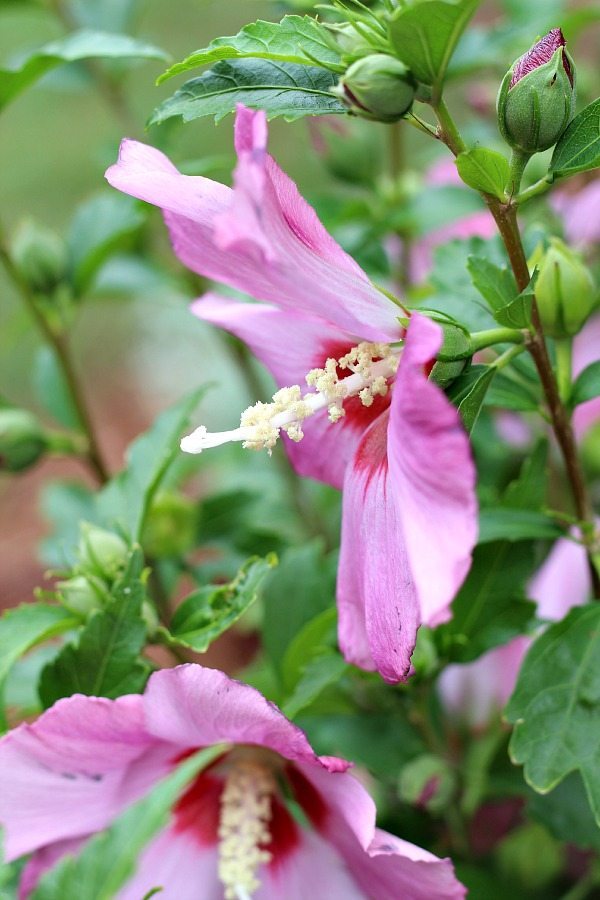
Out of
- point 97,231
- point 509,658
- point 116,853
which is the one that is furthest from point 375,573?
point 97,231

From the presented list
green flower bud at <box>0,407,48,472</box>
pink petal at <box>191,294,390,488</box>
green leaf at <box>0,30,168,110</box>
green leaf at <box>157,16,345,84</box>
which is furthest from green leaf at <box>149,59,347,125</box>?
green flower bud at <box>0,407,48,472</box>

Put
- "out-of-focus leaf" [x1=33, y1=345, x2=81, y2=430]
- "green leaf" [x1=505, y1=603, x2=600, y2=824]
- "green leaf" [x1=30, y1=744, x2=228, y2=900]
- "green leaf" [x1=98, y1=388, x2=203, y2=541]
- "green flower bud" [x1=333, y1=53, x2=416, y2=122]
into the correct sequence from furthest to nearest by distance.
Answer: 1. "out-of-focus leaf" [x1=33, y1=345, x2=81, y2=430]
2. "green leaf" [x1=98, y1=388, x2=203, y2=541]
3. "green leaf" [x1=505, y1=603, x2=600, y2=824]
4. "green flower bud" [x1=333, y1=53, x2=416, y2=122]
5. "green leaf" [x1=30, y1=744, x2=228, y2=900]

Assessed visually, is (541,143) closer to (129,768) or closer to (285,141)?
(129,768)

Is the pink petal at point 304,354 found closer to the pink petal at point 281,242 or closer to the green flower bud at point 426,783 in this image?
the pink petal at point 281,242

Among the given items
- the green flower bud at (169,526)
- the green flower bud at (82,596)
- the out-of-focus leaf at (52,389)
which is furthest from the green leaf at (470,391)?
the out-of-focus leaf at (52,389)

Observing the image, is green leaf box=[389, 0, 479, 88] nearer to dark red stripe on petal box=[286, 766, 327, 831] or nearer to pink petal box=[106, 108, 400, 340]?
pink petal box=[106, 108, 400, 340]

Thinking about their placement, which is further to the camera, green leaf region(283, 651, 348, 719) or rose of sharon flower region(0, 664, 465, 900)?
green leaf region(283, 651, 348, 719)
